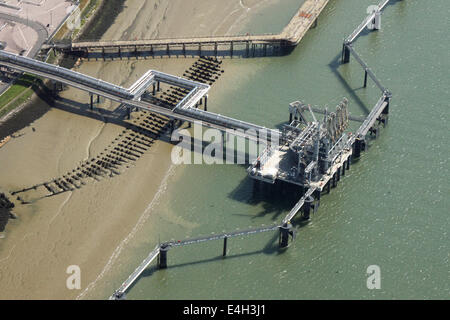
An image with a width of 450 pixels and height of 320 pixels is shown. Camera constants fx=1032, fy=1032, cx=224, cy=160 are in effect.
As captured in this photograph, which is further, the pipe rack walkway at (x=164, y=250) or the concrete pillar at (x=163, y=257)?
the concrete pillar at (x=163, y=257)

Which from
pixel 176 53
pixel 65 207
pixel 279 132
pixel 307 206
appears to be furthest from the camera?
pixel 176 53

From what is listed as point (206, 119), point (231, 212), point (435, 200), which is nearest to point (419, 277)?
point (435, 200)

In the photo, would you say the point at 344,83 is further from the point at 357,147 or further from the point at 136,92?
the point at 136,92

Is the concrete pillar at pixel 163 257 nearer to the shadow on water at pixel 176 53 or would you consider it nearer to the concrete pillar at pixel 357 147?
the concrete pillar at pixel 357 147

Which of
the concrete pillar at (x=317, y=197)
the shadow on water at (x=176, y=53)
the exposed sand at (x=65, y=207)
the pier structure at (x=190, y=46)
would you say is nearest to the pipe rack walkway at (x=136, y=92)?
the exposed sand at (x=65, y=207)

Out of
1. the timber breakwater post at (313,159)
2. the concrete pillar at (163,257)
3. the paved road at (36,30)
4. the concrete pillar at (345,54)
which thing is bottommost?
the concrete pillar at (163,257)

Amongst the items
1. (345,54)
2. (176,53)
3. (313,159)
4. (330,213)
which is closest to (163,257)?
(330,213)

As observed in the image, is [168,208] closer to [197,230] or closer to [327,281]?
[197,230]
